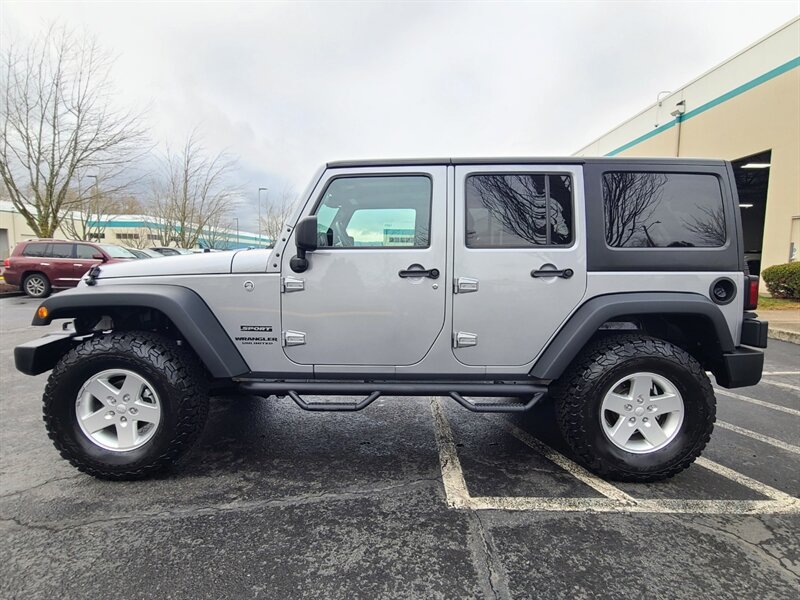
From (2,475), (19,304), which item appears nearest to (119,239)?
(19,304)

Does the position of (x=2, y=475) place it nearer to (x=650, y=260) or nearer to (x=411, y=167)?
(x=411, y=167)

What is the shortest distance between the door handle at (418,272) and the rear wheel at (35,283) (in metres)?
13.8

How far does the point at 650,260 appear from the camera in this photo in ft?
8.75

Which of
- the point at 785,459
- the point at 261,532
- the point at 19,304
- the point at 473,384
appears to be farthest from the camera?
the point at 19,304

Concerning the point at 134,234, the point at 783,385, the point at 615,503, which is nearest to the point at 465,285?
the point at 615,503

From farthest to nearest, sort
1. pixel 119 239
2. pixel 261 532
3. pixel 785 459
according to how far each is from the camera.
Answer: pixel 119 239, pixel 785 459, pixel 261 532

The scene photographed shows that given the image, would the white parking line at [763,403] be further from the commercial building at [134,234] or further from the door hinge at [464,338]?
the commercial building at [134,234]

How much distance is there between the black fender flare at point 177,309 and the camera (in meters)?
2.59

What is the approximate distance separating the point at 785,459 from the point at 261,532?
3588 mm

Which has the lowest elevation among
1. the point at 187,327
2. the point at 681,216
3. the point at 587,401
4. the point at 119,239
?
the point at 587,401

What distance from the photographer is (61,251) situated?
39.8 ft

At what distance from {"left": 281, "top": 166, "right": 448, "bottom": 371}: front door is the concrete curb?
7.71 meters

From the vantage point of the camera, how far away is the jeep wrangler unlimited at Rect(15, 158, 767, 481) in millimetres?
2615

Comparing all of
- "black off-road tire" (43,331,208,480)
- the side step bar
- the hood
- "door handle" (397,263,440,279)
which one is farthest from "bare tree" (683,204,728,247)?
"black off-road tire" (43,331,208,480)
